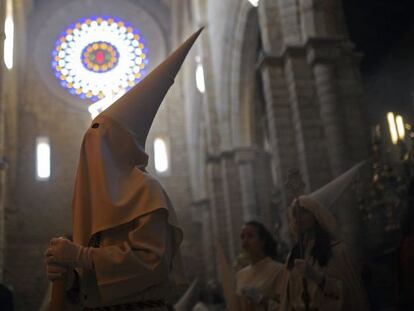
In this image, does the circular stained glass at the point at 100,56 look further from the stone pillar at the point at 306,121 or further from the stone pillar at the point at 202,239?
the stone pillar at the point at 306,121

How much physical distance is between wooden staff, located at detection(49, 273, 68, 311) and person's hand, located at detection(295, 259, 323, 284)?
5.52 ft

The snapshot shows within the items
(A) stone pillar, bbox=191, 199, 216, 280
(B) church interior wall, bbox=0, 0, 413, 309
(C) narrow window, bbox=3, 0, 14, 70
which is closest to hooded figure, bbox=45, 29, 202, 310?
(B) church interior wall, bbox=0, 0, 413, 309

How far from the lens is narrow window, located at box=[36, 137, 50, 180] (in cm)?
2006

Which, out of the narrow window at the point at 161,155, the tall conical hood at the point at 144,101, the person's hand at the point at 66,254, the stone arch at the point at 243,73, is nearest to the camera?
the person's hand at the point at 66,254

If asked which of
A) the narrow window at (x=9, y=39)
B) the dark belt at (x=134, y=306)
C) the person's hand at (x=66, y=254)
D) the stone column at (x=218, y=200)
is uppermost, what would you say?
the narrow window at (x=9, y=39)

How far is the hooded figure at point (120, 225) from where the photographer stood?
2080mm

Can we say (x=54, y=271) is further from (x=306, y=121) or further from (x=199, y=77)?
(x=199, y=77)

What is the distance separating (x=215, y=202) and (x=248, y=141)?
7.54 ft

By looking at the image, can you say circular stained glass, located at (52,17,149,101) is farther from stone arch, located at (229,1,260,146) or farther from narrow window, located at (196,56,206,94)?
stone arch, located at (229,1,260,146)

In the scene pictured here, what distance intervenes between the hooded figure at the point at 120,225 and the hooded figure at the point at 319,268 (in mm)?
1482

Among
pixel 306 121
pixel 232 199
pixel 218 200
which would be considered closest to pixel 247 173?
pixel 232 199

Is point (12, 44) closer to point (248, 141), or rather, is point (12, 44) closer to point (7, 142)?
point (7, 142)

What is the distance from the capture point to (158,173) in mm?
21188

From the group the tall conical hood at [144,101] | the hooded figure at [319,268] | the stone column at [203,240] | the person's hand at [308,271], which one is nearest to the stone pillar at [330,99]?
the hooded figure at [319,268]
